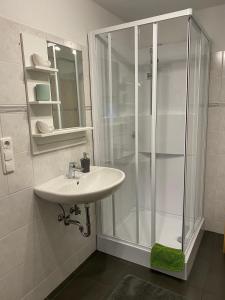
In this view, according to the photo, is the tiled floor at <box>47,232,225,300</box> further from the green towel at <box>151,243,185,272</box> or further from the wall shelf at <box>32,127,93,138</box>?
the wall shelf at <box>32,127,93,138</box>

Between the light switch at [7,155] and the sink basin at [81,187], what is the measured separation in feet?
0.85

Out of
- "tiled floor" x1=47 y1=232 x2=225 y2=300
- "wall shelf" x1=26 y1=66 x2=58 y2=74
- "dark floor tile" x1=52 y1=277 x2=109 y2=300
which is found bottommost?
"dark floor tile" x1=52 y1=277 x2=109 y2=300

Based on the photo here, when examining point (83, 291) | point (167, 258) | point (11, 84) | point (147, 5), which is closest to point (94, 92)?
point (11, 84)

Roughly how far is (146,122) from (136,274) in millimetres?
1341

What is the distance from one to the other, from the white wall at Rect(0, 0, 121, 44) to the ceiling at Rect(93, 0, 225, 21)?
9cm

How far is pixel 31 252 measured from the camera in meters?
1.61

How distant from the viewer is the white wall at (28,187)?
1376 mm

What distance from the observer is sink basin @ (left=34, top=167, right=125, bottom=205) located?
145 cm

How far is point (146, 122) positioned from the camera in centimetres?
213

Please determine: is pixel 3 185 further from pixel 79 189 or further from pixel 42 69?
pixel 42 69

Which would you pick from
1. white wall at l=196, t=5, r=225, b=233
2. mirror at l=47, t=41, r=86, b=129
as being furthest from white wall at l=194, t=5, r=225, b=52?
mirror at l=47, t=41, r=86, b=129

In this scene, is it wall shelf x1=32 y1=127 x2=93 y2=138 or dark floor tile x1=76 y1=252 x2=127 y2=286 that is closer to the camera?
wall shelf x1=32 y1=127 x2=93 y2=138

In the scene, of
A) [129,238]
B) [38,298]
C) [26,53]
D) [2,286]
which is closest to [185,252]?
[129,238]

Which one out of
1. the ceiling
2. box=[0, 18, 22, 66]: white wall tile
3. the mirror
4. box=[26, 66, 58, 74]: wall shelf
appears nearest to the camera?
box=[0, 18, 22, 66]: white wall tile
